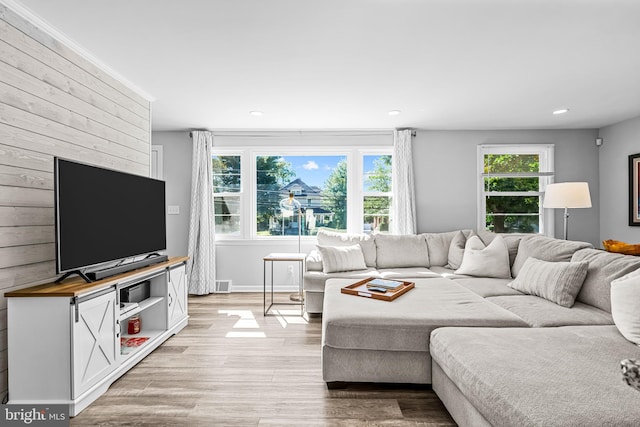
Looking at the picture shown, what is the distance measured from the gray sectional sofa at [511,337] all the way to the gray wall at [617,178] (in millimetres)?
2043

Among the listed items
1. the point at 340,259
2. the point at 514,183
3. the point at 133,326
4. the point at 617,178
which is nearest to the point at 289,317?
the point at 340,259

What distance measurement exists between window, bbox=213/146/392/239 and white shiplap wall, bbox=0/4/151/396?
8.00ft

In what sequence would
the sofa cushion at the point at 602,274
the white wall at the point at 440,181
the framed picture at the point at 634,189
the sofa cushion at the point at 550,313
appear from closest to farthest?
the sofa cushion at the point at 550,313
the sofa cushion at the point at 602,274
the framed picture at the point at 634,189
the white wall at the point at 440,181

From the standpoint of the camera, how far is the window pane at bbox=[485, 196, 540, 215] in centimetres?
522

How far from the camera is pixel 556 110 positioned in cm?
422

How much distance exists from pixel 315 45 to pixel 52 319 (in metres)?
2.42

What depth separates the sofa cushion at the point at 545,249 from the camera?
311cm

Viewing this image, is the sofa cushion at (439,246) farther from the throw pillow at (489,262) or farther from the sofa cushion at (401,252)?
the throw pillow at (489,262)

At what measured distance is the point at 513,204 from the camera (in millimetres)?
5223

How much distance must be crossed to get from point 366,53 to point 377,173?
2.70 metres

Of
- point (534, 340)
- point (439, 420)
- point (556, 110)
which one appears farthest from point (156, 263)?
point (556, 110)

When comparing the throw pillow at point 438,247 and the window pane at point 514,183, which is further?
the window pane at point 514,183

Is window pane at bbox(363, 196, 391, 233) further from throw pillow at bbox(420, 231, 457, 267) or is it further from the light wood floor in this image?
the light wood floor

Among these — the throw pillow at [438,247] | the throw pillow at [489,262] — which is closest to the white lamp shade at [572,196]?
the throw pillow at [489,262]
